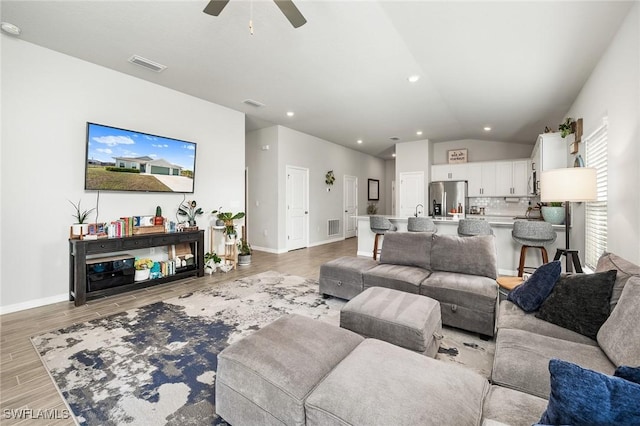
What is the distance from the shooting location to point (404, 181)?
7984 mm

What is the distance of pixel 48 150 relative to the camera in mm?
3312

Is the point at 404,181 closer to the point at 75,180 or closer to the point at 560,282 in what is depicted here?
the point at 560,282

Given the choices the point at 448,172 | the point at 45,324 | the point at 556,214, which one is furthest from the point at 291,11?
the point at 448,172

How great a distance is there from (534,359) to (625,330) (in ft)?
1.46

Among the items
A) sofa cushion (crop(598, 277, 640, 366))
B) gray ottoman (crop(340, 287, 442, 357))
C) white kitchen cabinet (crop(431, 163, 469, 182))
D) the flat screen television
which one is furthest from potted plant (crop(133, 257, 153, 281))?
white kitchen cabinet (crop(431, 163, 469, 182))

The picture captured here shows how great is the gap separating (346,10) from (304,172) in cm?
477

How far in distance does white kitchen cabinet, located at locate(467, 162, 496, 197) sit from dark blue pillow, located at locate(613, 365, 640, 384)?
7.18 metres

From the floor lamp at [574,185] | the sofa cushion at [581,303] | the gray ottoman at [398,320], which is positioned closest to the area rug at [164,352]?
the gray ottoman at [398,320]

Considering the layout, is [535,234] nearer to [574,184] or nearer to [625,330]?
[574,184]

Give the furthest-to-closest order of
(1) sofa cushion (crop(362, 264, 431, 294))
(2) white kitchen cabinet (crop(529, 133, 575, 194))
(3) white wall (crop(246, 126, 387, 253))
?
(3) white wall (crop(246, 126, 387, 253)) < (2) white kitchen cabinet (crop(529, 133, 575, 194)) < (1) sofa cushion (crop(362, 264, 431, 294))

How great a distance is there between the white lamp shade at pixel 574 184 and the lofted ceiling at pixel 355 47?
49.0 inches

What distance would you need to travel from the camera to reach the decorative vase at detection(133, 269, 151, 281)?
12.5 ft

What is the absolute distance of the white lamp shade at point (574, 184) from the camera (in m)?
2.53

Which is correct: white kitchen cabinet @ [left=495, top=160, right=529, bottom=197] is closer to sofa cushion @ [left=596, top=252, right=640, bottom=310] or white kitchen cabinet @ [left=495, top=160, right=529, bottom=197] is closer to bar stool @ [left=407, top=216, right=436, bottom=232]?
bar stool @ [left=407, top=216, right=436, bottom=232]
